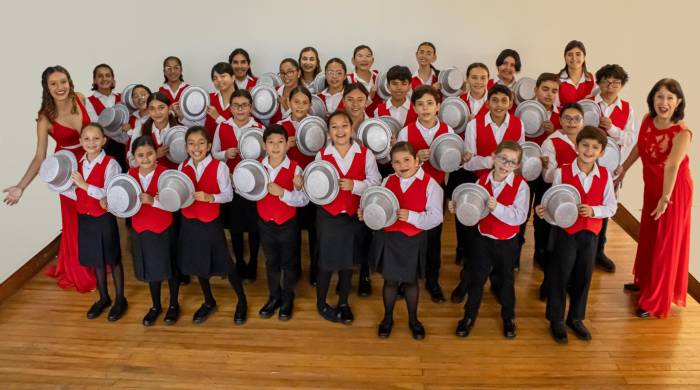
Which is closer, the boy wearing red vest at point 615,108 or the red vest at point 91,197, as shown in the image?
the red vest at point 91,197

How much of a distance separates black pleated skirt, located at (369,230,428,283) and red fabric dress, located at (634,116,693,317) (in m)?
1.45

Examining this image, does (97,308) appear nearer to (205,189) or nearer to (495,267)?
(205,189)

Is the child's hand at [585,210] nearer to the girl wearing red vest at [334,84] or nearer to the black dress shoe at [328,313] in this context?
A: the black dress shoe at [328,313]

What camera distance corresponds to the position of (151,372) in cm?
308

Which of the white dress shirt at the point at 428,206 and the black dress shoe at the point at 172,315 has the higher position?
the white dress shirt at the point at 428,206

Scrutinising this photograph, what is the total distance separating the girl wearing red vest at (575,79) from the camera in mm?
4152

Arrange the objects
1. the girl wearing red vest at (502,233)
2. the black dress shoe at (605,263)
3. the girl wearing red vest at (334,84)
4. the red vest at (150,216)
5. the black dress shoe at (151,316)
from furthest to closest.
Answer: the black dress shoe at (605,263)
the girl wearing red vest at (334,84)
the black dress shoe at (151,316)
the red vest at (150,216)
the girl wearing red vest at (502,233)

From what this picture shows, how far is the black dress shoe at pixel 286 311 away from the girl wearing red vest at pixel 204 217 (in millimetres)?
233

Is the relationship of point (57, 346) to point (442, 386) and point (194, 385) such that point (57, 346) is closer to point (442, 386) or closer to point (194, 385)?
point (194, 385)

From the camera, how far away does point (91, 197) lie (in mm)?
3355

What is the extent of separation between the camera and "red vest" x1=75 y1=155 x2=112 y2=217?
3.32 meters

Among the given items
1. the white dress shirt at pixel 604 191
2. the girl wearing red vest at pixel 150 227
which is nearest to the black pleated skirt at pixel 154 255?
the girl wearing red vest at pixel 150 227

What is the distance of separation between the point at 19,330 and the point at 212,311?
1133 millimetres

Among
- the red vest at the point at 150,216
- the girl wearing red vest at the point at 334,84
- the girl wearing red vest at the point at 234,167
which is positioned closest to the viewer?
the red vest at the point at 150,216
